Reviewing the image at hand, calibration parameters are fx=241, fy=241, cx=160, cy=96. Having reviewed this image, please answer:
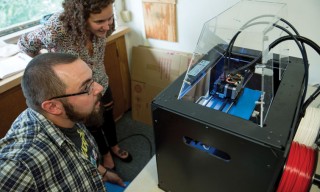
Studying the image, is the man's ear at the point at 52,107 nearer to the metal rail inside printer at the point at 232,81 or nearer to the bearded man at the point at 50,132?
the bearded man at the point at 50,132

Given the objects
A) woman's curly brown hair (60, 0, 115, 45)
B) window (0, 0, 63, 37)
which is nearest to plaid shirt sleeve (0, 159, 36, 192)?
woman's curly brown hair (60, 0, 115, 45)

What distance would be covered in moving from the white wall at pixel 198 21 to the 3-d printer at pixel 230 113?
1.75ft

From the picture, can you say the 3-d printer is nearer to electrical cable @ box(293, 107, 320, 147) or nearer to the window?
electrical cable @ box(293, 107, 320, 147)

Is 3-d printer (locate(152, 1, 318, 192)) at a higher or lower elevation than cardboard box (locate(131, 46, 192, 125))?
higher

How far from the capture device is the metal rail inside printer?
0.72 meters

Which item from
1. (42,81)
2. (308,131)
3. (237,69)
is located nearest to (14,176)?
(42,81)

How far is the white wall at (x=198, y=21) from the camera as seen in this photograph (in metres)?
1.29

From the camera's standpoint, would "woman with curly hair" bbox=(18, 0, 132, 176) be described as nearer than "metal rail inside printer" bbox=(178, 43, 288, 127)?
No

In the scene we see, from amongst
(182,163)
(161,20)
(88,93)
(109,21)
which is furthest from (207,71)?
(161,20)

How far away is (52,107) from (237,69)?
0.65 m

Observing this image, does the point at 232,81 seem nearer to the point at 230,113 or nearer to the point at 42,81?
the point at 230,113

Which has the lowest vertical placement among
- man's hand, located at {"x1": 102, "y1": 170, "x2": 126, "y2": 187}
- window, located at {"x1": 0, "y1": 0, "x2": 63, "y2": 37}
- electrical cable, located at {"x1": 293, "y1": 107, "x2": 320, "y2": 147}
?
man's hand, located at {"x1": 102, "y1": 170, "x2": 126, "y2": 187}

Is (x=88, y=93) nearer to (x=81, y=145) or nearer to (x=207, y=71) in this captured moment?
(x=81, y=145)

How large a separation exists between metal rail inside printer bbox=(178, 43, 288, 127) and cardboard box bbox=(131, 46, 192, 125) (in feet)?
3.39
